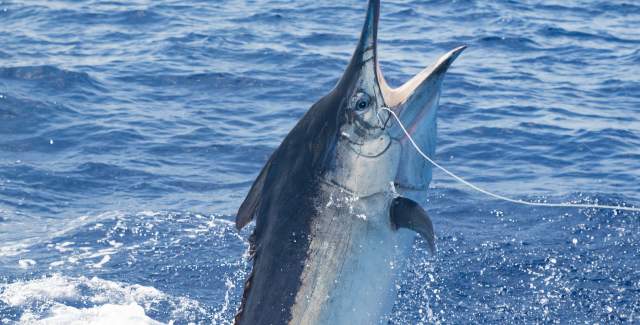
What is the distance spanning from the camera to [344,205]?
19.3 ft

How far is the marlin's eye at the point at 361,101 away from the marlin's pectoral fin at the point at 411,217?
23.7 inches

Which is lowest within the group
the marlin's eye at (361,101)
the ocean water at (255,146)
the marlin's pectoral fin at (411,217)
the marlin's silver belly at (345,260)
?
the ocean water at (255,146)

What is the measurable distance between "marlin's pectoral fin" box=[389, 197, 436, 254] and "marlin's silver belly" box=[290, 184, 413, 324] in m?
0.08

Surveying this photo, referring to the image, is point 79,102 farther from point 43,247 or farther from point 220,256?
point 220,256

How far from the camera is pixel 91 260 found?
34.2 ft

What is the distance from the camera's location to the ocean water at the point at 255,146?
951 cm

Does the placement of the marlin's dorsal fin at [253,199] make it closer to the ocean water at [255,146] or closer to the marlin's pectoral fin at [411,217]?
the marlin's pectoral fin at [411,217]

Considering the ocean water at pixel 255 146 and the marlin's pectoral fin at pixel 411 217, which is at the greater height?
the marlin's pectoral fin at pixel 411 217

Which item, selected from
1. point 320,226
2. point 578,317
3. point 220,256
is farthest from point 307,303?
point 220,256

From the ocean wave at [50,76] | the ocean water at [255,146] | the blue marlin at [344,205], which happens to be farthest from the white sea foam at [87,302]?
the ocean wave at [50,76]

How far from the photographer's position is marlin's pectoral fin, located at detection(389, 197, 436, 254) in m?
5.70

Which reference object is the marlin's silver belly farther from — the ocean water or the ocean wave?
the ocean wave

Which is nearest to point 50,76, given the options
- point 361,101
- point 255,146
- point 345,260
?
point 255,146

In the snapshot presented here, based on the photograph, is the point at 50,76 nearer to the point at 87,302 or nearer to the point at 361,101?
the point at 87,302
